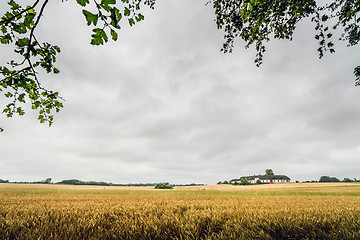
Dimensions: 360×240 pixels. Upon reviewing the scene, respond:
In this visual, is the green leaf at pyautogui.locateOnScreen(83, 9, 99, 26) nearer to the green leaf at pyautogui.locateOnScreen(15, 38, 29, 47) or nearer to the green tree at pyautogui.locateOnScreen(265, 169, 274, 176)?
the green leaf at pyautogui.locateOnScreen(15, 38, 29, 47)

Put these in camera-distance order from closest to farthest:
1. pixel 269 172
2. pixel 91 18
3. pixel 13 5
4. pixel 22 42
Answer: pixel 91 18
pixel 13 5
pixel 22 42
pixel 269 172

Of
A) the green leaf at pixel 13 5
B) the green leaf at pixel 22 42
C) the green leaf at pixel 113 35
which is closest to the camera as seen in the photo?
the green leaf at pixel 113 35

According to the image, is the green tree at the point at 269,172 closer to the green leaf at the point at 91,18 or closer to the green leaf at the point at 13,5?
the green leaf at the point at 91,18

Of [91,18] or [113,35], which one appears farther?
[113,35]

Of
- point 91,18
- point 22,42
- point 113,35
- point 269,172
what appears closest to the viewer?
point 91,18

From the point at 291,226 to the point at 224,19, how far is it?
578 cm

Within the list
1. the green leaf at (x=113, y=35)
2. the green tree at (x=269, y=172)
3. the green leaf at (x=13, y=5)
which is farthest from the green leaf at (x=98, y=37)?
the green tree at (x=269, y=172)

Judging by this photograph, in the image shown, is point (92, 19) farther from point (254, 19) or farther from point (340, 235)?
point (254, 19)

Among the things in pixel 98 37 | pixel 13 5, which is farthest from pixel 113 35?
pixel 13 5

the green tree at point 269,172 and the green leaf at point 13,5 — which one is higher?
the green leaf at point 13,5

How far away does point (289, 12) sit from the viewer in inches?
175

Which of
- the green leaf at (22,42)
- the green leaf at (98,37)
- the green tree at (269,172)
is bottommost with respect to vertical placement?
the green tree at (269,172)

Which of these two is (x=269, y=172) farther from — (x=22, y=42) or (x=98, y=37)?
(x=22, y=42)

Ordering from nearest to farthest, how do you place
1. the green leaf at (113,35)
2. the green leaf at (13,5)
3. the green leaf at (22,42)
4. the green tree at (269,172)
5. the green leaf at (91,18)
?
the green leaf at (91,18)
the green leaf at (113,35)
the green leaf at (13,5)
the green leaf at (22,42)
the green tree at (269,172)
